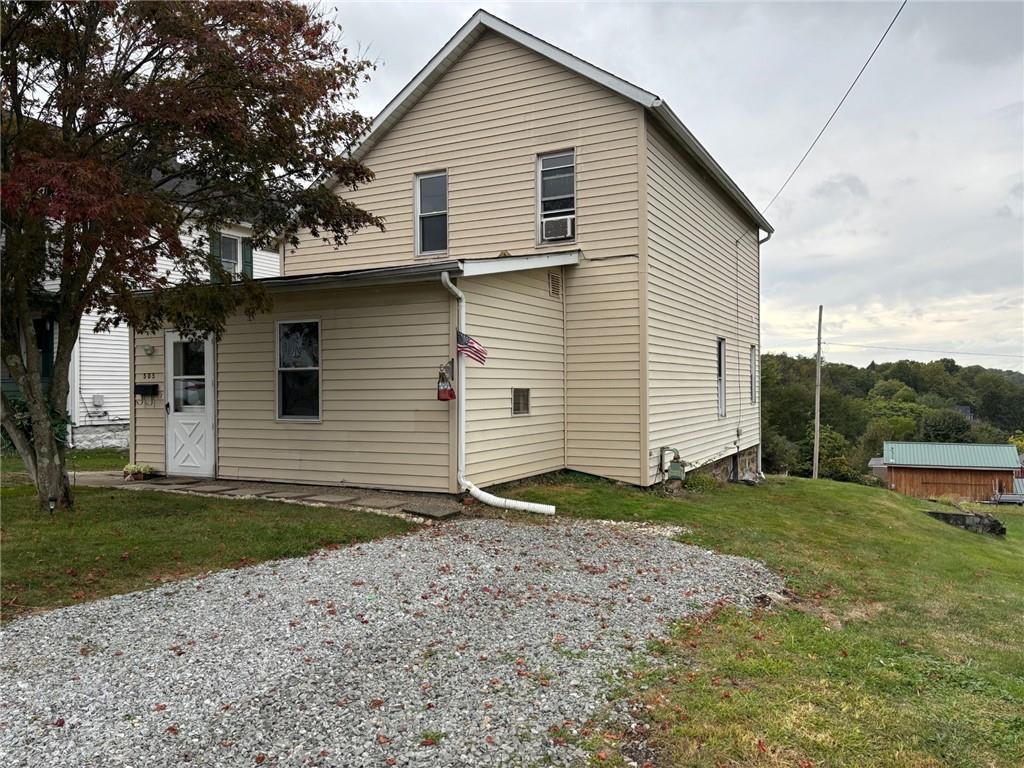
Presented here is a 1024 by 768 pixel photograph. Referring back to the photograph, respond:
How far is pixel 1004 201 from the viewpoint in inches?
653

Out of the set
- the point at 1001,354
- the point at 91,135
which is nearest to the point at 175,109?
the point at 91,135

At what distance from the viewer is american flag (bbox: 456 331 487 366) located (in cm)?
866

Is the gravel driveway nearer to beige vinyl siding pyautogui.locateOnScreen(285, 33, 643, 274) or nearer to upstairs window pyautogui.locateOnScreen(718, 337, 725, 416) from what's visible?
beige vinyl siding pyautogui.locateOnScreen(285, 33, 643, 274)

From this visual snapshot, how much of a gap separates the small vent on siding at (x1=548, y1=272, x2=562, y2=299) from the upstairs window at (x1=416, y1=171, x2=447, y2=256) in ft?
7.82

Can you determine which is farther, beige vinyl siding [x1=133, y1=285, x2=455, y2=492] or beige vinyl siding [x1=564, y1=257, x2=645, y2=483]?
beige vinyl siding [x1=564, y1=257, x2=645, y2=483]

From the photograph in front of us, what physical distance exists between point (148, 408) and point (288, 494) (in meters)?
3.67

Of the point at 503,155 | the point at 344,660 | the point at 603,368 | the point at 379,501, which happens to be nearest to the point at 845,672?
the point at 344,660

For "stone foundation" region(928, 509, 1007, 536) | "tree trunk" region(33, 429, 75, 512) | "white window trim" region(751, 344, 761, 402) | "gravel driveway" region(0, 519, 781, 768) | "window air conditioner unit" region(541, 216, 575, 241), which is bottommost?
"stone foundation" region(928, 509, 1007, 536)

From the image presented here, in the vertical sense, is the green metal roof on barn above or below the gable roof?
below

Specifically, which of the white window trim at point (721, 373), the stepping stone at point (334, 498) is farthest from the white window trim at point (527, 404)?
the white window trim at point (721, 373)

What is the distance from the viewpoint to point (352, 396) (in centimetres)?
950

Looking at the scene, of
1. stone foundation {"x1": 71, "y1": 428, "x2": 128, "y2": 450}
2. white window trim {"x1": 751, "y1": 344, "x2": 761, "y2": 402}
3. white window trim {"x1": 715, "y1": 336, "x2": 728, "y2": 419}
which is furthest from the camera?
white window trim {"x1": 751, "y1": 344, "x2": 761, "y2": 402}

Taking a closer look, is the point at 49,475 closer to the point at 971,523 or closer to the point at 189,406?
the point at 189,406

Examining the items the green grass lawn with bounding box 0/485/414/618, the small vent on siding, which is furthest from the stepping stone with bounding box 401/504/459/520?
the small vent on siding
